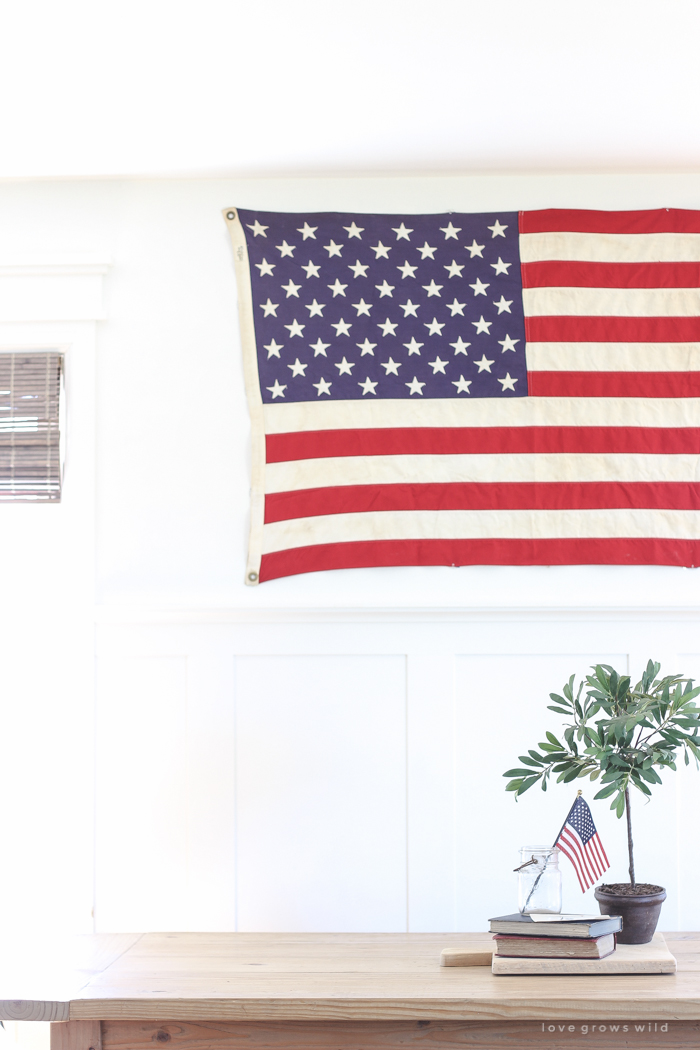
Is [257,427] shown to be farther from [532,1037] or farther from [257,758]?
[532,1037]

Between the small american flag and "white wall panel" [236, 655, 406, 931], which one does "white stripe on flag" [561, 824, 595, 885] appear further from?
"white wall panel" [236, 655, 406, 931]

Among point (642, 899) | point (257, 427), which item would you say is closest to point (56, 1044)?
point (642, 899)

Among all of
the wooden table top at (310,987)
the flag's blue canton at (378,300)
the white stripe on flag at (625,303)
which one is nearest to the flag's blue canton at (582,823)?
the wooden table top at (310,987)

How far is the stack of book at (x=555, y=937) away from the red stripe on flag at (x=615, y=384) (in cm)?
139

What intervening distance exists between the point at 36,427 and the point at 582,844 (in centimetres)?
183

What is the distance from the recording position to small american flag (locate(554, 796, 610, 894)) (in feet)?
5.61

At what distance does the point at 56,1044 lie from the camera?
1.54 metres

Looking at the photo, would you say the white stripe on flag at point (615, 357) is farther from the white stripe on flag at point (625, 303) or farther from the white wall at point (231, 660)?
the white wall at point (231, 660)

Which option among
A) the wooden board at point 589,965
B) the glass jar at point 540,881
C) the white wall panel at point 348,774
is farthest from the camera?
the white wall panel at point 348,774

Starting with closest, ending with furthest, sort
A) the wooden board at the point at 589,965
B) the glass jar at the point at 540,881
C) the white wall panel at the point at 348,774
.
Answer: the wooden board at the point at 589,965 < the glass jar at the point at 540,881 < the white wall panel at the point at 348,774

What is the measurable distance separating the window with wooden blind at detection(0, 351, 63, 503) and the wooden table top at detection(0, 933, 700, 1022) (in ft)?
4.06

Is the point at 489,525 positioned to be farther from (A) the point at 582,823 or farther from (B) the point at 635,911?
(B) the point at 635,911

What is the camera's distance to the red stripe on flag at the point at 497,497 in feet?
7.88

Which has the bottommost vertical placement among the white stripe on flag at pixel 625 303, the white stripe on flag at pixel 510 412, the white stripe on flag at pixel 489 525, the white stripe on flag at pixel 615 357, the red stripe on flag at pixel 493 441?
the white stripe on flag at pixel 489 525
